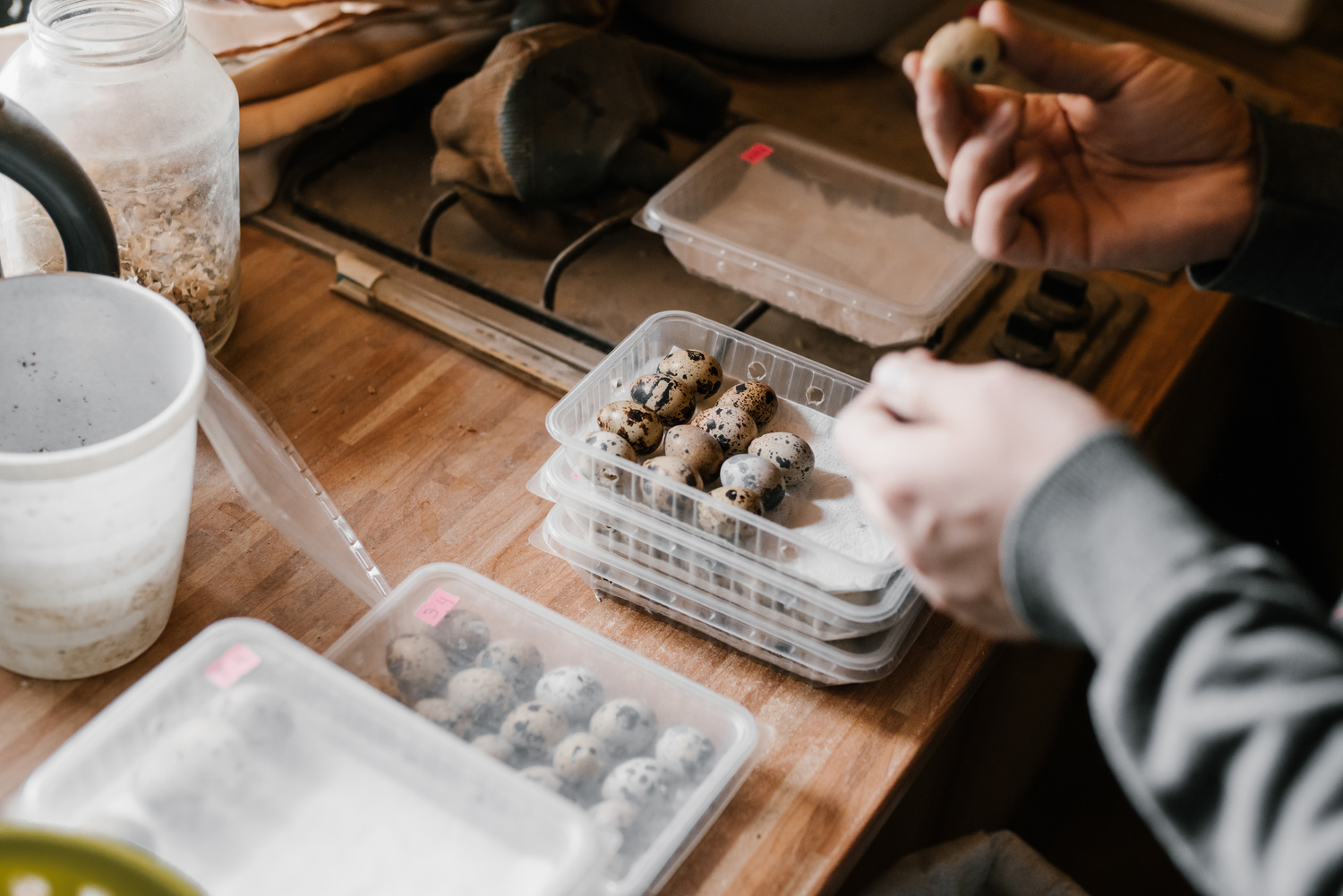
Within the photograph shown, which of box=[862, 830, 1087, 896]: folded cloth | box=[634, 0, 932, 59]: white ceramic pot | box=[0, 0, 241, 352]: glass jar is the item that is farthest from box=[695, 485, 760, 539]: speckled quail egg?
box=[634, 0, 932, 59]: white ceramic pot

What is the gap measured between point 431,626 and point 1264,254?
594 millimetres

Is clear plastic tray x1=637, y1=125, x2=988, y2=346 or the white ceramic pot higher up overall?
the white ceramic pot

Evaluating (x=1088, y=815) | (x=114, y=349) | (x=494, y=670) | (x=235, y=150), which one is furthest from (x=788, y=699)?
(x=1088, y=815)

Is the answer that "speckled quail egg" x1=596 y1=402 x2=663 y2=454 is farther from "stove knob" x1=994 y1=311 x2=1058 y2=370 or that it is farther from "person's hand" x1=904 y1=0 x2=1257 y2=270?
"stove knob" x1=994 y1=311 x2=1058 y2=370

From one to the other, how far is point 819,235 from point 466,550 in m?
0.51

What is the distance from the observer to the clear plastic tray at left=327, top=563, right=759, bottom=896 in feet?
2.10

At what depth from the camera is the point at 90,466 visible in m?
0.58

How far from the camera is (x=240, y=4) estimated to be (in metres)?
1.06

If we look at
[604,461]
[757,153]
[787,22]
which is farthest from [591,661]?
[787,22]

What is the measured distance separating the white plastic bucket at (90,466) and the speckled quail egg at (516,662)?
0.21 m

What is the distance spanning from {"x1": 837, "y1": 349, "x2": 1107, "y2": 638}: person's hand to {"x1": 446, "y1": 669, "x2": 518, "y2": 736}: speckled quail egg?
10.0 inches

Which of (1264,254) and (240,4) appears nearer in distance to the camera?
(1264,254)

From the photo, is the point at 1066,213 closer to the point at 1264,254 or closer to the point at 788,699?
the point at 1264,254

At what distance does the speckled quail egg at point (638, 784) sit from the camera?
631 millimetres
